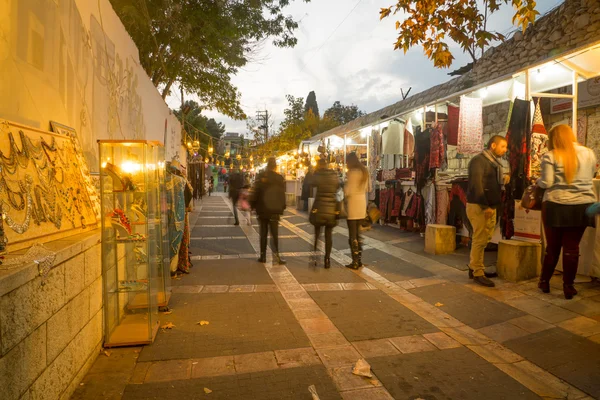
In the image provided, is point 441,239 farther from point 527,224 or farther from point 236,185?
point 236,185

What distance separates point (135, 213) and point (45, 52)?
5.67ft

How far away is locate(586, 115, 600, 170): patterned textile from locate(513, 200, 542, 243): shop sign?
8.62 ft

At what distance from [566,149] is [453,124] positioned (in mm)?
3560

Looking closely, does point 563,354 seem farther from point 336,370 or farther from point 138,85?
point 138,85

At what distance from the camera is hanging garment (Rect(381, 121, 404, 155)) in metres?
10.7

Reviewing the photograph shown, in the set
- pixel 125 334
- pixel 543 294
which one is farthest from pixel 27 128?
pixel 543 294

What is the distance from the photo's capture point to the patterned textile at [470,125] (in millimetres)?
7863

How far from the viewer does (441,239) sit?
7906mm

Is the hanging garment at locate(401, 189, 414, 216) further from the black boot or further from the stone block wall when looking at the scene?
the stone block wall

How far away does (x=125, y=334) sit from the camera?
4.07 m

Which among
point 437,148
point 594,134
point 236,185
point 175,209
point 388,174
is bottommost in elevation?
point 175,209

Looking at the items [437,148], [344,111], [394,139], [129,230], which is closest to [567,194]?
[437,148]

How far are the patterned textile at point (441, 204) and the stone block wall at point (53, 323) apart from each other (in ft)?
23.4

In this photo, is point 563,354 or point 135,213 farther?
point 135,213
